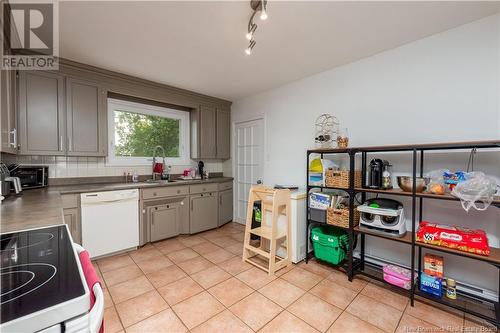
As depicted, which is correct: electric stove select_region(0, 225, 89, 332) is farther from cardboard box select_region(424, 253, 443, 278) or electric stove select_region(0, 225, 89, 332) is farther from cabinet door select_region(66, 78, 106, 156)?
cardboard box select_region(424, 253, 443, 278)

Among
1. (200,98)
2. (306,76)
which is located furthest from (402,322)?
(200,98)

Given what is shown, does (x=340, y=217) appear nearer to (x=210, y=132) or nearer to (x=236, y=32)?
(x=236, y=32)

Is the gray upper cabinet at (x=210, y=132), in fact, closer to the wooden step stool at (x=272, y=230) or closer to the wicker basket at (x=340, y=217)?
the wooden step stool at (x=272, y=230)

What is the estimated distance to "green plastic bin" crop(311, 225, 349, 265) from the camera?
2296 mm

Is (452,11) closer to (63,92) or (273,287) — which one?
(273,287)

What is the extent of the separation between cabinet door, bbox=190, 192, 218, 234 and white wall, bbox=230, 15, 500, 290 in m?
1.60

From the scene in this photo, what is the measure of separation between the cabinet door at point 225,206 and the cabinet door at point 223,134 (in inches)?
28.1

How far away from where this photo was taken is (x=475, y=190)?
4.99ft

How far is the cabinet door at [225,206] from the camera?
12.5ft

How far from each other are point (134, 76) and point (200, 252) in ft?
8.34

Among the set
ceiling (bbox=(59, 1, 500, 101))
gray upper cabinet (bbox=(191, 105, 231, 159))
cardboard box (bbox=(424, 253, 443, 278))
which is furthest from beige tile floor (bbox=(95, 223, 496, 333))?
ceiling (bbox=(59, 1, 500, 101))

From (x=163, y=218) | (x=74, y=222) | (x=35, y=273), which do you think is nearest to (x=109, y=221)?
(x=74, y=222)

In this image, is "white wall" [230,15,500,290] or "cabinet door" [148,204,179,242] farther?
"cabinet door" [148,204,179,242]

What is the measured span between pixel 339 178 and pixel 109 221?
8.86ft
